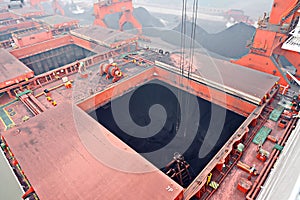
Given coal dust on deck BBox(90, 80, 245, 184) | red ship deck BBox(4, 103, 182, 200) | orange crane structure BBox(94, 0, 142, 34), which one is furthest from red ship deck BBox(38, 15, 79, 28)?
red ship deck BBox(4, 103, 182, 200)

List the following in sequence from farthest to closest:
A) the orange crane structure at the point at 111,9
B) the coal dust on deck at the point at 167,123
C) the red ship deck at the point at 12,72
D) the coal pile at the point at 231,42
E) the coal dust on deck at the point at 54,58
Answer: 1. the orange crane structure at the point at 111,9
2. the coal pile at the point at 231,42
3. the coal dust on deck at the point at 54,58
4. the red ship deck at the point at 12,72
5. the coal dust on deck at the point at 167,123

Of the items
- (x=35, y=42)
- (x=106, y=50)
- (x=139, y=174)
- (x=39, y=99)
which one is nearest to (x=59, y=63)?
(x=35, y=42)

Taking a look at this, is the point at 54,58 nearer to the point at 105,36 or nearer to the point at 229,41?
the point at 105,36

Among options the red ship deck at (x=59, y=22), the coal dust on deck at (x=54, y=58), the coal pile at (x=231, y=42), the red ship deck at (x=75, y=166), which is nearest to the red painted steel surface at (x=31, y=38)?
the coal dust on deck at (x=54, y=58)

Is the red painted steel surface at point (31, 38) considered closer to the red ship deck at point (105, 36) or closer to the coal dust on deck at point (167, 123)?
the red ship deck at point (105, 36)

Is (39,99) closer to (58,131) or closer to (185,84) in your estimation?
(58,131)

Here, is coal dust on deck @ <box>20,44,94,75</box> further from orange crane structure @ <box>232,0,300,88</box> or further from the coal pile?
orange crane structure @ <box>232,0,300,88</box>
